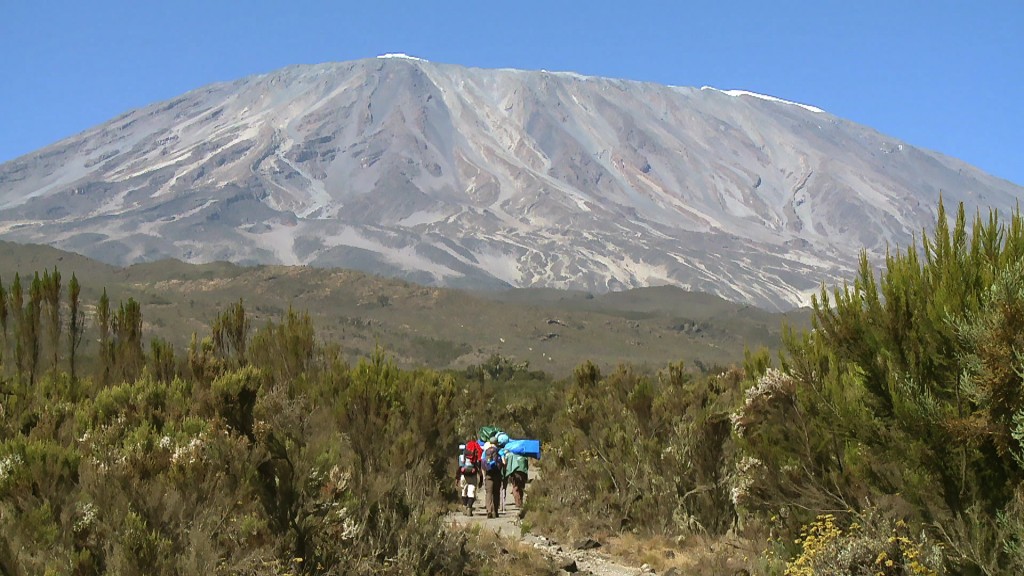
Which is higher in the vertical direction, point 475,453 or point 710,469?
point 710,469

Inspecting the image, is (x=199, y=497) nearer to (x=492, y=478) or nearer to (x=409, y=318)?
(x=492, y=478)

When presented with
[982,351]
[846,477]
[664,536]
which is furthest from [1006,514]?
[664,536]

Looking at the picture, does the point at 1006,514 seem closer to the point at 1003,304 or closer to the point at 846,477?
the point at 1003,304

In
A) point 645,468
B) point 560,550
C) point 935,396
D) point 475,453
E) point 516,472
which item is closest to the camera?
point 935,396

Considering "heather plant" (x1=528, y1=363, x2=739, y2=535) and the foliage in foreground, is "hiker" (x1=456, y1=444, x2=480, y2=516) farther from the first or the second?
the foliage in foreground

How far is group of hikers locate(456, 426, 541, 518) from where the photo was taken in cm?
1655

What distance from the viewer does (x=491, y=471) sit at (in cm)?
1647

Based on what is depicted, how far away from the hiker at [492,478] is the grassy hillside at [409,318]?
61.7 m

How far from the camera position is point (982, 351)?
6508 mm

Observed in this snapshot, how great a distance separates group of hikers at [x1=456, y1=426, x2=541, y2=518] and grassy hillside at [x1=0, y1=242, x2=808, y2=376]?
6002cm

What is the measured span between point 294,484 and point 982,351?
17.0 ft

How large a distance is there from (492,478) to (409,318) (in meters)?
87.0

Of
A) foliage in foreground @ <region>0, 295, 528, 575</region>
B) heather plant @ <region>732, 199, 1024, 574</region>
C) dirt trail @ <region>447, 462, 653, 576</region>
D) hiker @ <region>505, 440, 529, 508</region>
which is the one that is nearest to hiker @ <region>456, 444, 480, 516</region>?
dirt trail @ <region>447, 462, 653, 576</region>

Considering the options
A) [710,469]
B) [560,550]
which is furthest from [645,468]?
[560,550]
